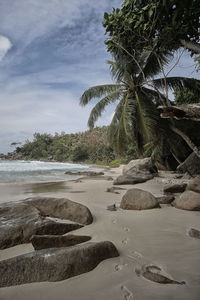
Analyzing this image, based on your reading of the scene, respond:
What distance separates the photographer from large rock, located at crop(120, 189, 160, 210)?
343cm

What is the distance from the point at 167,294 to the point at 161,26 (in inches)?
247

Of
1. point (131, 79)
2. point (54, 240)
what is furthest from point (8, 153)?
point (54, 240)

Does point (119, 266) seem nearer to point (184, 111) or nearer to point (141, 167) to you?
point (184, 111)

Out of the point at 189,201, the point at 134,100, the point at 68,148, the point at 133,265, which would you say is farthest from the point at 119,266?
the point at 68,148

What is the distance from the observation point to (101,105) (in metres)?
10.6

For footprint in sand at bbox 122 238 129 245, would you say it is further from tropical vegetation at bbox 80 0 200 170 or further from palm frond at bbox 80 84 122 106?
palm frond at bbox 80 84 122 106

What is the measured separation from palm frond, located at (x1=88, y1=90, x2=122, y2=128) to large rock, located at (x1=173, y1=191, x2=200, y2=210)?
26.7 feet

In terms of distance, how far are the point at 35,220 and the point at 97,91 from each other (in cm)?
965

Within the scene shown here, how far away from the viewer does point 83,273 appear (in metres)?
1.47

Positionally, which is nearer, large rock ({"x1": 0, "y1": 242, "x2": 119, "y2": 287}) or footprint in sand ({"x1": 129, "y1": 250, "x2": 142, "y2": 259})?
large rock ({"x1": 0, "y1": 242, "x2": 119, "y2": 287})

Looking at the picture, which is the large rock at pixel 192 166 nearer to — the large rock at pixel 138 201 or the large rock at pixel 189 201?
the large rock at pixel 189 201

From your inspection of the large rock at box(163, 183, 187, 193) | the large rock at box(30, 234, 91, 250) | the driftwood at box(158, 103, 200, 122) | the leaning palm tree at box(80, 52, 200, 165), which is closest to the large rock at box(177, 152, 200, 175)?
the leaning palm tree at box(80, 52, 200, 165)

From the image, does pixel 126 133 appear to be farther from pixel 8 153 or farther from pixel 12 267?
pixel 8 153

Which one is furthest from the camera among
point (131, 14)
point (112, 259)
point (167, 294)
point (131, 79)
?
point (131, 79)
